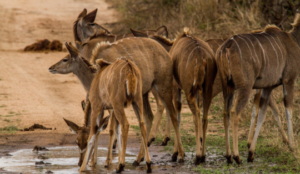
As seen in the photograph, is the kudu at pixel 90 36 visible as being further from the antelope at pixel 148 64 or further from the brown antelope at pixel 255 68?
the brown antelope at pixel 255 68

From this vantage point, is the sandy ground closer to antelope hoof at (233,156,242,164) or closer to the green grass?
the green grass

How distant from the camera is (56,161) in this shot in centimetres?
708

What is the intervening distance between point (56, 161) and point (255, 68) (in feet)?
10.6

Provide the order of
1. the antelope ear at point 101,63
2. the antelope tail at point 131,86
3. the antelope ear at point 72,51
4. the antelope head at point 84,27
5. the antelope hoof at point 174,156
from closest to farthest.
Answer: the antelope tail at point 131,86, the antelope ear at point 101,63, the antelope hoof at point 174,156, the antelope ear at point 72,51, the antelope head at point 84,27

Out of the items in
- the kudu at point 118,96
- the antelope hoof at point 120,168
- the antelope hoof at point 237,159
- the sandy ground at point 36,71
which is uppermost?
the kudu at point 118,96

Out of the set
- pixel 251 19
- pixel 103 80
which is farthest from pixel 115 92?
pixel 251 19

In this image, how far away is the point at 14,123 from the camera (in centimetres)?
928

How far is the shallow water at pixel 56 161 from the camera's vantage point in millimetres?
6618

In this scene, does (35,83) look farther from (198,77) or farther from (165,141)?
(198,77)

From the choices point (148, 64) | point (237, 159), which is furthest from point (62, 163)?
point (237, 159)

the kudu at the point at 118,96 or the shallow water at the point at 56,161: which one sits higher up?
the kudu at the point at 118,96

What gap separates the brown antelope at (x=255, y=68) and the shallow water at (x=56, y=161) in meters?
1.60

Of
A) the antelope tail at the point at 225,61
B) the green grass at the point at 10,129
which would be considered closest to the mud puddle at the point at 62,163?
the green grass at the point at 10,129

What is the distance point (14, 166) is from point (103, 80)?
70.0 inches
